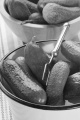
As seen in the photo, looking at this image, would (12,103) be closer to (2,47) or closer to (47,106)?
(47,106)

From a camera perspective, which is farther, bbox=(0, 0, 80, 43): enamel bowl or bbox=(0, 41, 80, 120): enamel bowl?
bbox=(0, 0, 80, 43): enamel bowl

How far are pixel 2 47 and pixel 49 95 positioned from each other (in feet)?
1.75

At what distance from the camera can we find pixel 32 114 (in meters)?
0.55

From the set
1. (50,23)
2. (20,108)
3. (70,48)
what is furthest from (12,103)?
(50,23)

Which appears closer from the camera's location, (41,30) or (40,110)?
(40,110)

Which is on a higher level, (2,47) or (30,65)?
(30,65)

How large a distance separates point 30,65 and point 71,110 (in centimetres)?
14

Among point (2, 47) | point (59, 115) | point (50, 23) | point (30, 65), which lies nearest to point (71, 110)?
point (59, 115)

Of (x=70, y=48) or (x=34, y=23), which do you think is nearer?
(x=70, y=48)

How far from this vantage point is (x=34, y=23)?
0.95 metres

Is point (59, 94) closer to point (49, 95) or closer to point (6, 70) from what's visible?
point (49, 95)

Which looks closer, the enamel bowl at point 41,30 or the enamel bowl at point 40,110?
the enamel bowl at point 40,110

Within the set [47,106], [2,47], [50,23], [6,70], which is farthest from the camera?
[2,47]

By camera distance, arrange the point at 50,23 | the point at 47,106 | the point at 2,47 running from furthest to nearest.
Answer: the point at 2,47 → the point at 50,23 → the point at 47,106
